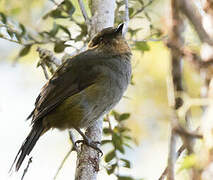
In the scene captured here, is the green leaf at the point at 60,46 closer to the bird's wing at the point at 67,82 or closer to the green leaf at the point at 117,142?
the bird's wing at the point at 67,82

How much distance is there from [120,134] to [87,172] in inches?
26.9

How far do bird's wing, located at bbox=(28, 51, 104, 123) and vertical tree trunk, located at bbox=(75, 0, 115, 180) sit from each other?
0.32 metres

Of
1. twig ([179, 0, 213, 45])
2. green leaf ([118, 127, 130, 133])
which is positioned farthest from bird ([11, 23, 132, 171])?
twig ([179, 0, 213, 45])

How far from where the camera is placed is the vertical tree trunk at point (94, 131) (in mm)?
3092

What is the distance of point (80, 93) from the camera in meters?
4.08

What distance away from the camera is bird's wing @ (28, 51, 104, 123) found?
4.00 m

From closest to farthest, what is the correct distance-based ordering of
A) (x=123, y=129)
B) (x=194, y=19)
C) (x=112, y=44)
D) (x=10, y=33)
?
(x=194, y=19), (x=123, y=129), (x=10, y=33), (x=112, y=44)

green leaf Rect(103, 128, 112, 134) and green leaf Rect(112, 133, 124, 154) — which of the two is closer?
green leaf Rect(112, 133, 124, 154)

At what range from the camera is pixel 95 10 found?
13.3 ft

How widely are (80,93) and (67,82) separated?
184mm

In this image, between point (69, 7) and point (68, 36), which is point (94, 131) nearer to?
point (68, 36)

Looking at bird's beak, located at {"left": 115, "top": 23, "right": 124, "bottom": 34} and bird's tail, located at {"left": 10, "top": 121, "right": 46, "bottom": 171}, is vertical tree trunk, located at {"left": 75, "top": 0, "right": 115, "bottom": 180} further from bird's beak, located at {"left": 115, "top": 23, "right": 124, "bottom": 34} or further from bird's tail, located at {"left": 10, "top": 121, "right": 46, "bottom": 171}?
bird's tail, located at {"left": 10, "top": 121, "right": 46, "bottom": 171}

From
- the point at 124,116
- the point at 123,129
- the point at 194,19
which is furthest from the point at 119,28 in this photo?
the point at 194,19

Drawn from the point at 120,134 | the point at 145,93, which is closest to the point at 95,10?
the point at 120,134
